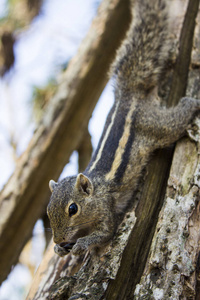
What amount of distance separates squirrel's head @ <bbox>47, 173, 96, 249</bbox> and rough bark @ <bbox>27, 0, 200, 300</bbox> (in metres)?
0.30

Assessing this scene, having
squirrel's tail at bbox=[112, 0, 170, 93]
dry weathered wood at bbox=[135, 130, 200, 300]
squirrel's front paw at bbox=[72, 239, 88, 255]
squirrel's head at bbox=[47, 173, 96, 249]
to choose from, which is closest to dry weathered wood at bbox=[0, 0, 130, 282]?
squirrel's tail at bbox=[112, 0, 170, 93]

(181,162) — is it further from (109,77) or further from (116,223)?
(109,77)

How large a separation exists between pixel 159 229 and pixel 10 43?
337 centimetres

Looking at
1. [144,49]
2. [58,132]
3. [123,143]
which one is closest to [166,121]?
[123,143]

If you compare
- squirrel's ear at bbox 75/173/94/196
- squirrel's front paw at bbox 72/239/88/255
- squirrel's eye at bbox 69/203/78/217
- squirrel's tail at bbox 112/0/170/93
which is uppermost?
squirrel's tail at bbox 112/0/170/93

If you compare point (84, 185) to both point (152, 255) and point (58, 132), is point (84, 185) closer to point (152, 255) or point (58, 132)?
point (58, 132)

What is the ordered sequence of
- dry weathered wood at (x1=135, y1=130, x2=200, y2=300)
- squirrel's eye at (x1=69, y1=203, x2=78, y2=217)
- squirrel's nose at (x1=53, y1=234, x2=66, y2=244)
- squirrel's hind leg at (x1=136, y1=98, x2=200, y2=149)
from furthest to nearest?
squirrel's hind leg at (x1=136, y1=98, x2=200, y2=149)
squirrel's eye at (x1=69, y1=203, x2=78, y2=217)
squirrel's nose at (x1=53, y1=234, x2=66, y2=244)
dry weathered wood at (x1=135, y1=130, x2=200, y2=300)

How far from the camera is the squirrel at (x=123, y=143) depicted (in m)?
2.91

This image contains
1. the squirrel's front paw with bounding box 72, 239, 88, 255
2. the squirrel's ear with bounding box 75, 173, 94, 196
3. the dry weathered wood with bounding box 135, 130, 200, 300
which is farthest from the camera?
the squirrel's ear with bounding box 75, 173, 94, 196

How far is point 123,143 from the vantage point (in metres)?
3.26

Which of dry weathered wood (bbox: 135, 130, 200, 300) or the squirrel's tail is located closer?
dry weathered wood (bbox: 135, 130, 200, 300)

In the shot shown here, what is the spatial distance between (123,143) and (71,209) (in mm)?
844

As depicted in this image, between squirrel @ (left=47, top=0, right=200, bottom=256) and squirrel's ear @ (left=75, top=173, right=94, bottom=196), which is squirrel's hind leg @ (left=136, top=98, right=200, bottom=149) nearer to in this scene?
squirrel @ (left=47, top=0, right=200, bottom=256)

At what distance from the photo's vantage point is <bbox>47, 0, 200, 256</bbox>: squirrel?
291 cm
